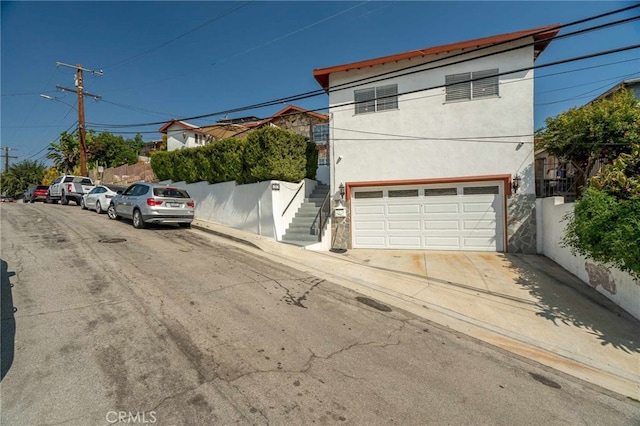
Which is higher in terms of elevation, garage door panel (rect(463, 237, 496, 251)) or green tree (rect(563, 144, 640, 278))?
green tree (rect(563, 144, 640, 278))

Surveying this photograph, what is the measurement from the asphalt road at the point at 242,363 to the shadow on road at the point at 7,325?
0.07 feet

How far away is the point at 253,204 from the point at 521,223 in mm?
9737

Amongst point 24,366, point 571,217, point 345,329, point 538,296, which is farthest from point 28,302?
point 571,217

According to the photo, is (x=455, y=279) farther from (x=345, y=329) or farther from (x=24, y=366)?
(x=24, y=366)

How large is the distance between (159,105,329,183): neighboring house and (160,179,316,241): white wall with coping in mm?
3072

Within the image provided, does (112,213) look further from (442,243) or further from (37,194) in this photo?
(37,194)

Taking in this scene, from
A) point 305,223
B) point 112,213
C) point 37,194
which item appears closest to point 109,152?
point 37,194

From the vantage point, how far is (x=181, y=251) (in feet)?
27.3

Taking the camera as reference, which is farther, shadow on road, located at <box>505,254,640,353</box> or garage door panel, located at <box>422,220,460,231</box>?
garage door panel, located at <box>422,220,460,231</box>

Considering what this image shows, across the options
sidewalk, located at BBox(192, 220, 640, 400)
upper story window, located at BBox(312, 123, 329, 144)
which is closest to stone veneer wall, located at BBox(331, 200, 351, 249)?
sidewalk, located at BBox(192, 220, 640, 400)

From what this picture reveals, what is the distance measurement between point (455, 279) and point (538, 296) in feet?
5.62

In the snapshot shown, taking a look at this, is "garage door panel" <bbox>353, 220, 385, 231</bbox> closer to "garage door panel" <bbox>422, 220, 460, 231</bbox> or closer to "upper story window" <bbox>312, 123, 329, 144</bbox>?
"garage door panel" <bbox>422, 220, 460, 231</bbox>

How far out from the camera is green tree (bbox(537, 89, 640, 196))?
814cm

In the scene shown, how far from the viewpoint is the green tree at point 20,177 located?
46094 mm
